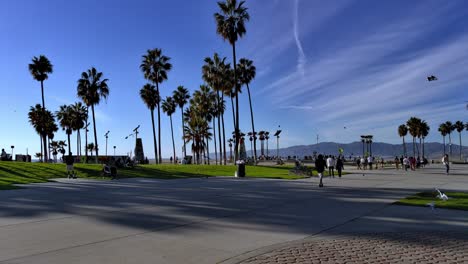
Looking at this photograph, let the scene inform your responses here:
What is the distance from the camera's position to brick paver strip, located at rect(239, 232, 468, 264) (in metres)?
5.96

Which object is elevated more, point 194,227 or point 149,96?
point 149,96

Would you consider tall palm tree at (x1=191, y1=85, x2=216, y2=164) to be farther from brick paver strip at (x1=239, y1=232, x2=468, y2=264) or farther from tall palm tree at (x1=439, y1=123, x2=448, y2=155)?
tall palm tree at (x1=439, y1=123, x2=448, y2=155)

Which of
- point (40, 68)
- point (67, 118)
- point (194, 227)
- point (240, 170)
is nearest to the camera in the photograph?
point (194, 227)

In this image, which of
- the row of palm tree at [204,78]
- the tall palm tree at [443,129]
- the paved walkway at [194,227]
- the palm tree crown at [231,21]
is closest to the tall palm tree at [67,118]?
the row of palm tree at [204,78]

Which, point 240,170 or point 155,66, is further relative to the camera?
point 155,66

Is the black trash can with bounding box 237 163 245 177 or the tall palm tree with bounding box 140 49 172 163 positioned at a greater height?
the tall palm tree with bounding box 140 49 172 163

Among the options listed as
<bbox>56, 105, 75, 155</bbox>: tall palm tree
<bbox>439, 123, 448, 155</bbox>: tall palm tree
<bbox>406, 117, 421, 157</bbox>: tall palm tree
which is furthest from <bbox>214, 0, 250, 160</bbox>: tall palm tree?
<bbox>439, 123, 448, 155</bbox>: tall palm tree

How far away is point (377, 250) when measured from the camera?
21.5 feet

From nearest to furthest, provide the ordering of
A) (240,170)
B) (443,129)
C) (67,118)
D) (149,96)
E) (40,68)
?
(240,170) < (40,68) < (149,96) < (67,118) < (443,129)

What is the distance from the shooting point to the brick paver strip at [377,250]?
5965 mm

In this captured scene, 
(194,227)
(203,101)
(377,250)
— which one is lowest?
(377,250)

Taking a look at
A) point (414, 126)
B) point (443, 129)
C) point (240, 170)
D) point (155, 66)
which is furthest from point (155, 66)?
point (443, 129)

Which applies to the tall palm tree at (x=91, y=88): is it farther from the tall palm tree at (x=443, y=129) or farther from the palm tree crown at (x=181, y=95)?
the tall palm tree at (x=443, y=129)

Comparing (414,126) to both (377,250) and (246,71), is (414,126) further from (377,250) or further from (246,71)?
(377,250)
